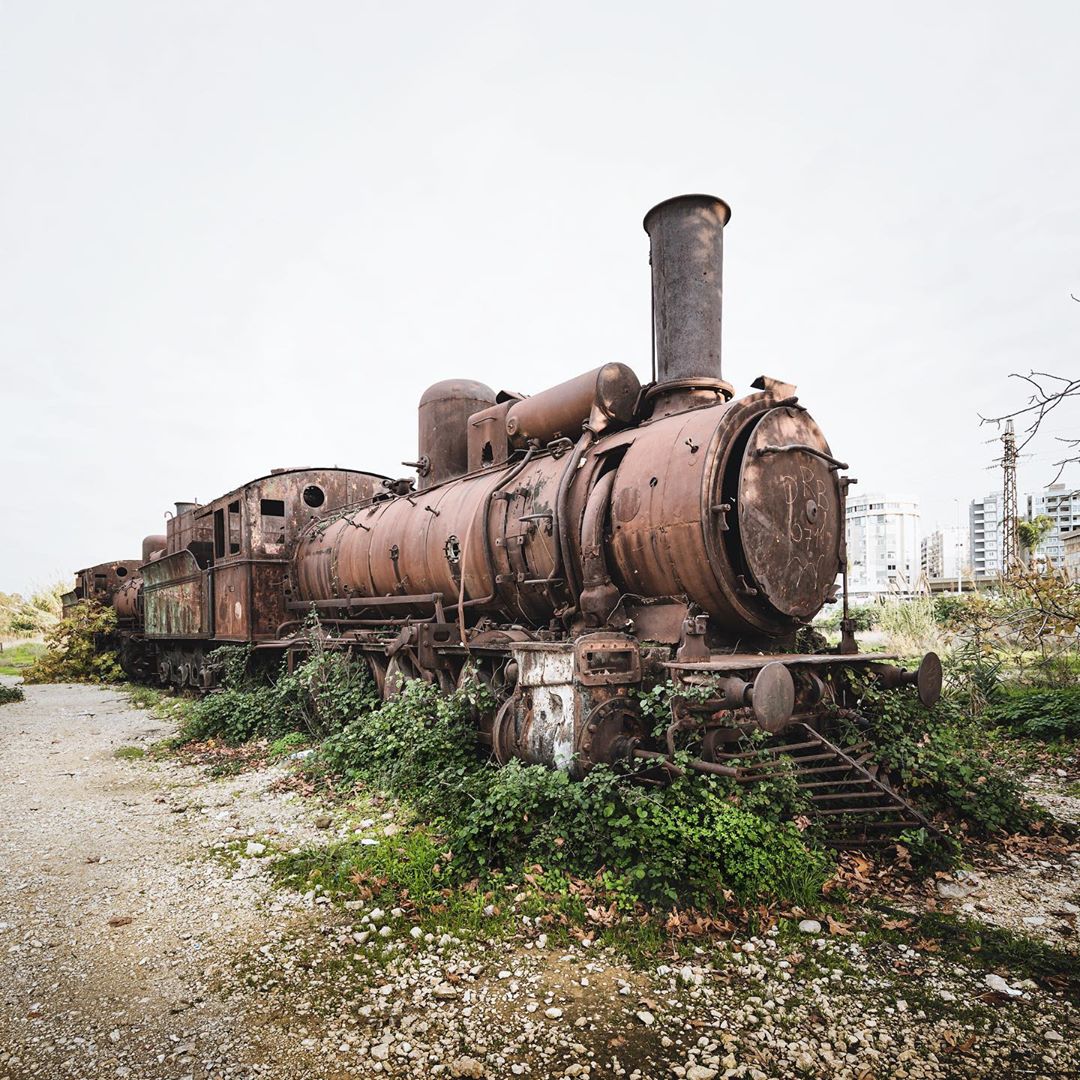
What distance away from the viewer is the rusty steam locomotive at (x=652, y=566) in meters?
5.00

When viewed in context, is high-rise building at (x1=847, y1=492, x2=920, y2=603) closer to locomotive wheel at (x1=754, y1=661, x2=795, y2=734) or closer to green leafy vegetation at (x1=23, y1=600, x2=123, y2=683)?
green leafy vegetation at (x1=23, y1=600, x2=123, y2=683)

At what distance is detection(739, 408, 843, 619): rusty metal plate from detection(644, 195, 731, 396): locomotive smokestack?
96 cm

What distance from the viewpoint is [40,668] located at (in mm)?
20172

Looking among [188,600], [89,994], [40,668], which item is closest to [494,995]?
[89,994]

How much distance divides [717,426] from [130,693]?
16.2 meters

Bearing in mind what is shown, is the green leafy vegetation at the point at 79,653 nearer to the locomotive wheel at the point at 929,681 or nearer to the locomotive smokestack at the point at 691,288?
the locomotive smokestack at the point at 691,288

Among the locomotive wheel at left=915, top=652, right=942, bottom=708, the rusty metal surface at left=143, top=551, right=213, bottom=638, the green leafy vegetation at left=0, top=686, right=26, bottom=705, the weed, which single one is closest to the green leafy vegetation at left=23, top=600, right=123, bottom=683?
the rusty metal surface at left=143, top=551, right=213, bottom=638

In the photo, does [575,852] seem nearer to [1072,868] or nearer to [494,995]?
[494,995]

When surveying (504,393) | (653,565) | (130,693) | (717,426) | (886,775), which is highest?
(504,393)

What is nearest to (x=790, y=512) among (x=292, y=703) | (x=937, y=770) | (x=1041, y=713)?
(x=937, y=770)

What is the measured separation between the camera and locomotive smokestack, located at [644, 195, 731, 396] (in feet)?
20.8

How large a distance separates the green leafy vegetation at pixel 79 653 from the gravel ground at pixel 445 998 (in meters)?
17.2

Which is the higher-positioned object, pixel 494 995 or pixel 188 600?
pixel 188 600

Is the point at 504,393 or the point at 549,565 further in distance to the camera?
the point at 504,393
